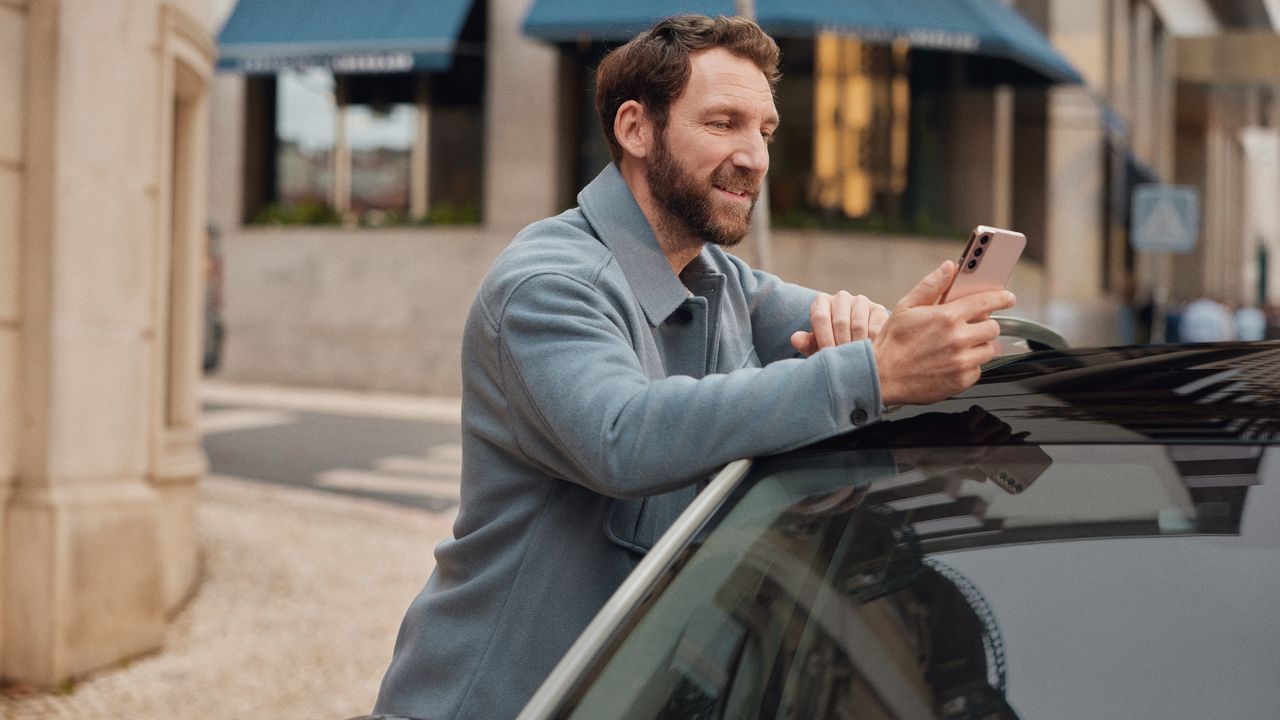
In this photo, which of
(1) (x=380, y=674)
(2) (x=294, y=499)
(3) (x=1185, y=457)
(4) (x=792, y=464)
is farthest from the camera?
(2) (x=294, y=499)

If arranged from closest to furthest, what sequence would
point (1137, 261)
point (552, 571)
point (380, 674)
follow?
point (552, 571) → point (380, 674) → point (1137, 261)

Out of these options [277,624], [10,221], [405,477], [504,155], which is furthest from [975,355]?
[504,155]

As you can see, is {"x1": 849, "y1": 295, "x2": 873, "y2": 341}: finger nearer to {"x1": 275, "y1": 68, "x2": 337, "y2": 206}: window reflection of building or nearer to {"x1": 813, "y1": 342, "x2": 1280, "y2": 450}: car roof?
{"x1": 813, "y1": 342, "x2": 1280, "y2": 450}: car roof

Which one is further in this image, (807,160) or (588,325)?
(807,160)

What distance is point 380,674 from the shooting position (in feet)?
17.7

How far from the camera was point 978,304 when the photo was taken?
159 centimetres

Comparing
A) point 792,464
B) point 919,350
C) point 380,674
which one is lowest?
point 380,674

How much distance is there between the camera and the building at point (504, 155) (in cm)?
1784

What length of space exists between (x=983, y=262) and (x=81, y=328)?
4013 millimetres

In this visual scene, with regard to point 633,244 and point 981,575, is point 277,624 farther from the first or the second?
point 981,575

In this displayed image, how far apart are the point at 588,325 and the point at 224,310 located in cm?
1986

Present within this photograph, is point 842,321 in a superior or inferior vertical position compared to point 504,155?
inferior

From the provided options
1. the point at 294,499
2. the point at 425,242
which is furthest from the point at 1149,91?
the point at 294,499

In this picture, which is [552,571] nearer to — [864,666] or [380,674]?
[864,666]
